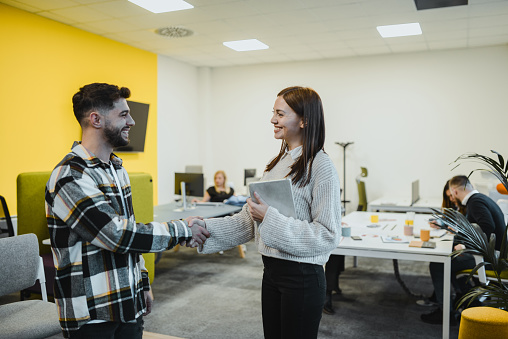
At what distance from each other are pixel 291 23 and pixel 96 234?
16.7 feet

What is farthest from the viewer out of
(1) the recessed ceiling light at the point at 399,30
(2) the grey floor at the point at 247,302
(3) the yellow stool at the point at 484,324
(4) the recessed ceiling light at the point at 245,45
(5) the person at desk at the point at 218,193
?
(4) the recessed ceiling light at the point at 245,45

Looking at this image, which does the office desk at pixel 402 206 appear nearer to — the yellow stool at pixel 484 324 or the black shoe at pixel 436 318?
the black shoe at pixel 436 318

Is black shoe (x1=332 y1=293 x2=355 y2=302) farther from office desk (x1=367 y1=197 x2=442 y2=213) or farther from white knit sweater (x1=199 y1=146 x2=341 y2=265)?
white knit sweater (x1=199 y1=146 x2=341 y2=265)

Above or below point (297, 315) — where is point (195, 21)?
above

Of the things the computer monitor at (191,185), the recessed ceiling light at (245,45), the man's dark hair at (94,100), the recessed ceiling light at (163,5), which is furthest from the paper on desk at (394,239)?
the recessed ceiling light at (245,45)

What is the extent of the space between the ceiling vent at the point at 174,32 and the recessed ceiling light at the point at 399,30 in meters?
2.66

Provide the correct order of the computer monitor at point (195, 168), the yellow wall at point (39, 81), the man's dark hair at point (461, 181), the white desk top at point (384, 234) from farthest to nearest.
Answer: the computer monitor at point (195, 168), the yellow wall at point (39, 81), the man's dark hair at point (461, 181), the white desk top at point (384, 234)

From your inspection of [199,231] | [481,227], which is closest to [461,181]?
[481,227]

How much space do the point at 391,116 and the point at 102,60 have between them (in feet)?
16.1

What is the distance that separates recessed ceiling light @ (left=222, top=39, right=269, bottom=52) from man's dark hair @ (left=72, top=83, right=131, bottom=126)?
565 cm

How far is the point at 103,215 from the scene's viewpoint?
55.5 inches

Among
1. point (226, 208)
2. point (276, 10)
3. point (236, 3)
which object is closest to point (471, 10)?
point (276, 10)

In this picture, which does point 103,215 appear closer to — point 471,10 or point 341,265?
point 341,265

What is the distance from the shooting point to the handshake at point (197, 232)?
1744mm
